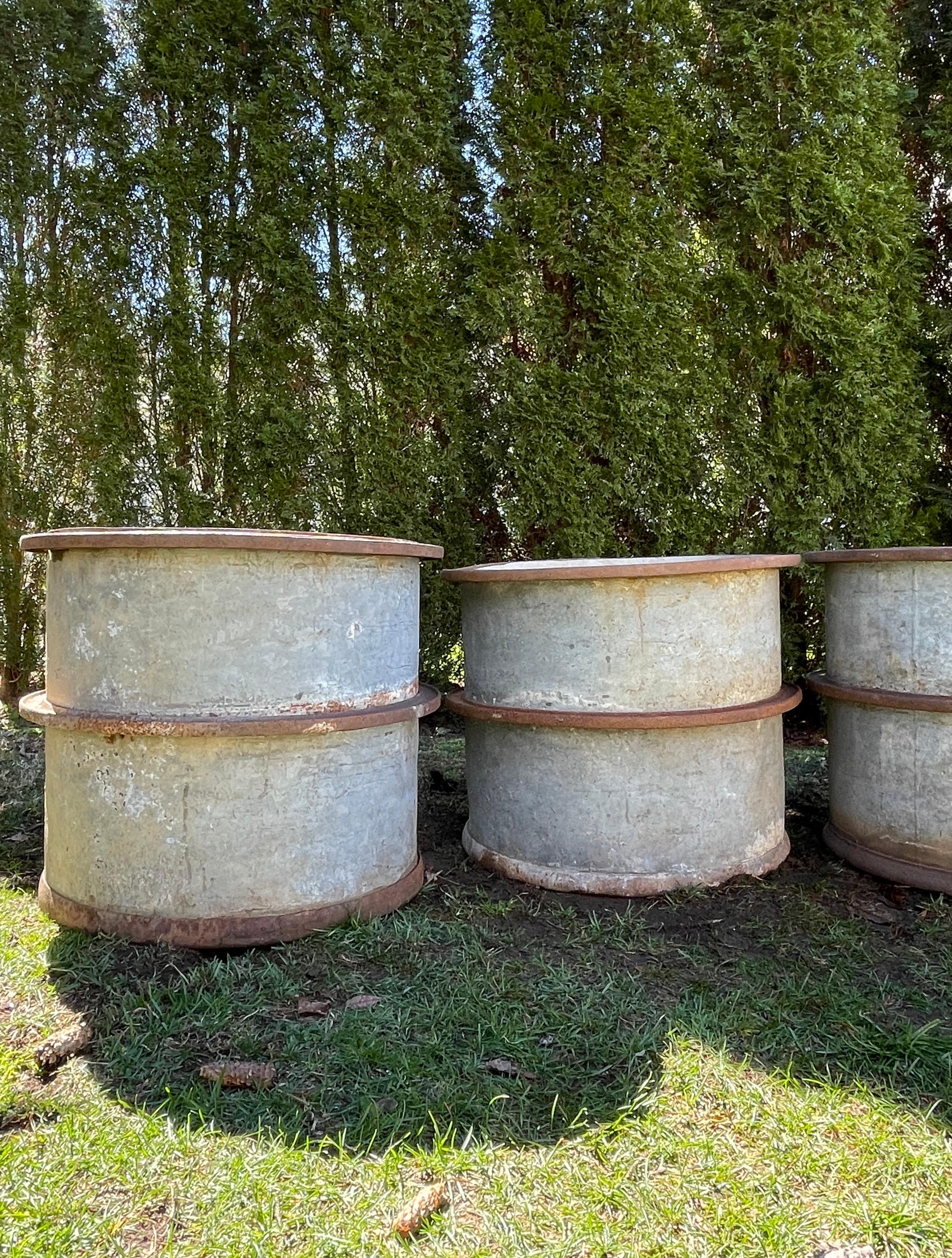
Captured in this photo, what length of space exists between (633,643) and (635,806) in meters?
0.61

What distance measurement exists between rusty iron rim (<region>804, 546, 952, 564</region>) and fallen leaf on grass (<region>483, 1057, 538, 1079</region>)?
223 cm

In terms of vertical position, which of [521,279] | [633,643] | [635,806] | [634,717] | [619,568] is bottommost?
[635,806]

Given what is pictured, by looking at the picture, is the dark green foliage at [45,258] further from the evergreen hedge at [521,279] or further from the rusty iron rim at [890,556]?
the rusty iron rim at [890,556]

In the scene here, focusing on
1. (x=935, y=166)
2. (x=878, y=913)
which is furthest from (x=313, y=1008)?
(x=935, y=166)

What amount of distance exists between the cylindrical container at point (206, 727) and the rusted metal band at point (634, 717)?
0.55 meters

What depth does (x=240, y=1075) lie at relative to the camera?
1.99m

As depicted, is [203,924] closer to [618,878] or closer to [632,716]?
[618,878]

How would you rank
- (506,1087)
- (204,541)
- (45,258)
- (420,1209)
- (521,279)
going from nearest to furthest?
(420,1209), (506,1087), (204,541), (521,279), (45,258)

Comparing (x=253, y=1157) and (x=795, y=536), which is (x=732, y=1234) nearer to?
(x=253, y=1157)

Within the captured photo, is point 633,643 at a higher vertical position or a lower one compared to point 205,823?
higher

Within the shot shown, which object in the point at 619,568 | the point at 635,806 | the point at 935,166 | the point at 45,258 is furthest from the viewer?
the point at 45,258

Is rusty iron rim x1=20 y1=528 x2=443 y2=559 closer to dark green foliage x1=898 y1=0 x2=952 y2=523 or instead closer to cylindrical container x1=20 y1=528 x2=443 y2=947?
cylindrical container x1=20 y1=528 x2=443 y2=947

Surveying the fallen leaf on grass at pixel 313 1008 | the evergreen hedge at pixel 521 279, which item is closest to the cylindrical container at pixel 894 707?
the evergreen hedge at pixel 521 279

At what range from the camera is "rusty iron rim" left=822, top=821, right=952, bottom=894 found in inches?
122
